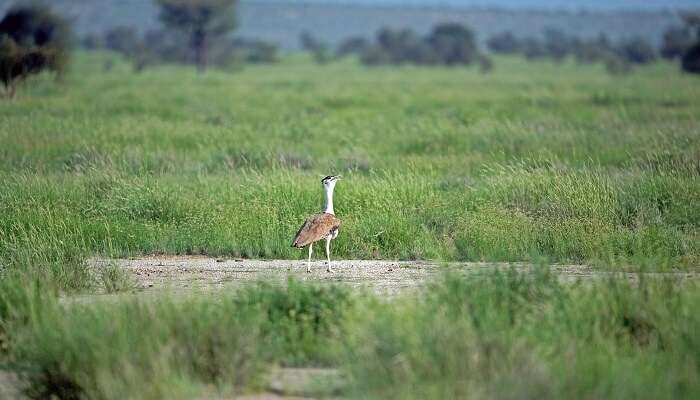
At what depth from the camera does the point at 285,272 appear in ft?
40.5

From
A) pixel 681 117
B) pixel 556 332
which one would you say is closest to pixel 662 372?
pixel 556 332

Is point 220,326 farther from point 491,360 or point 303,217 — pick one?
point 303,217

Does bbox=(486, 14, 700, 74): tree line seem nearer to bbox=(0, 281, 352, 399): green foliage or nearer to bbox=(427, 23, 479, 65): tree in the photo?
bbox=(427, 23, 479, 65): tree

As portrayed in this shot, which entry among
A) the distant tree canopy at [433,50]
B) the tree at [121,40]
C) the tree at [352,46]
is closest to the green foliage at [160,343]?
the distant tree canopy at [433,50]

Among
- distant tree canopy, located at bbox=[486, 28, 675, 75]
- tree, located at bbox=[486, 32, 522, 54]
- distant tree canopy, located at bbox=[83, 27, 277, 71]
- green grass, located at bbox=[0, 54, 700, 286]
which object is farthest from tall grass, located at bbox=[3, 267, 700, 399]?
tree, located at bbox=[486, 32, 522, 54]

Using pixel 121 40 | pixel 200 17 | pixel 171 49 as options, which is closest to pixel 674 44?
pixel 200 17

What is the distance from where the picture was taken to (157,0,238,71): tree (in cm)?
8362

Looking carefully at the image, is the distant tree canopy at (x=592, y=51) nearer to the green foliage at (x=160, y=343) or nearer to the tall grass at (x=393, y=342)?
the tall grass at (x=393, y=342)

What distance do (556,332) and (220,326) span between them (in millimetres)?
2369

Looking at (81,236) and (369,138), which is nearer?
(81,236)

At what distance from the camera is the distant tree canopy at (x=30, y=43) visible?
33281 millimetres

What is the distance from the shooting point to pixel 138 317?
8.34 meters

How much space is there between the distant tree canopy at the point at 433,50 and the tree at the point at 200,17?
1518 cm

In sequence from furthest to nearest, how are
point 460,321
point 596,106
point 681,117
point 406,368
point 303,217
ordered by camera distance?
point 596,106, point 681,117, point 303,217, point 460,321, point 406,368
